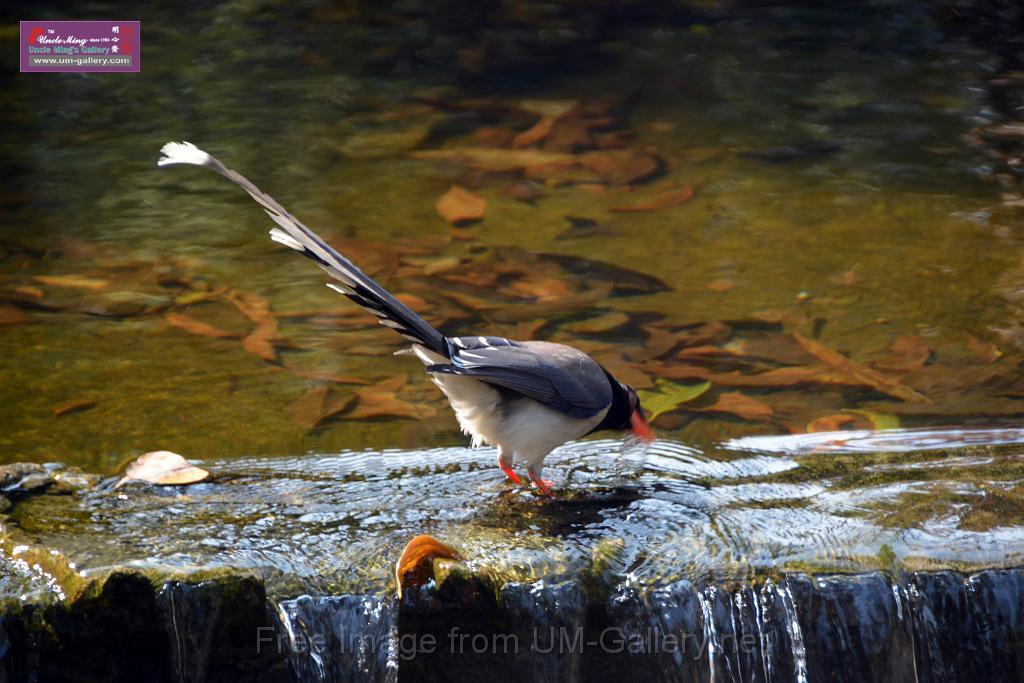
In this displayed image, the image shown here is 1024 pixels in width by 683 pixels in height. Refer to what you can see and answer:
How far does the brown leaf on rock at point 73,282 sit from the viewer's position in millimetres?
6207

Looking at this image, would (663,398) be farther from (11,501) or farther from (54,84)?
(54,84)

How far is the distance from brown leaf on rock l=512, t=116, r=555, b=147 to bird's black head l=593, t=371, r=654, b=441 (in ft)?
14.4

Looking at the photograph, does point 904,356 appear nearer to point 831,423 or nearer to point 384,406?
point 831,423

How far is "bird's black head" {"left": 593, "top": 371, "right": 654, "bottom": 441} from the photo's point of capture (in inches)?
168

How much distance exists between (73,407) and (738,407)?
2.97 meters

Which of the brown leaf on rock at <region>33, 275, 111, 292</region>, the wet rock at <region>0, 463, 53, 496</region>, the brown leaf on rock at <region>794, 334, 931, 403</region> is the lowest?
the brown leaf on rock at <region>33, 275, 111, 292</region>

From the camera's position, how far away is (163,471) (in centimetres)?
383

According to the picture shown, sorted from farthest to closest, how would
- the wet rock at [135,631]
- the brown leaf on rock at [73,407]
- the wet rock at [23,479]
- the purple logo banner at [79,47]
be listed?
the purple logo banner at [79,47] → the brown leaf on rock at [73,407] → the wet rock at [23,479] → the wet rock at [135,631]

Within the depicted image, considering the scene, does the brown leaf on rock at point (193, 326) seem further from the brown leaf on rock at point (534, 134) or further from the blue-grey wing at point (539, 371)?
the brown leaf on rock at point (534, 134)

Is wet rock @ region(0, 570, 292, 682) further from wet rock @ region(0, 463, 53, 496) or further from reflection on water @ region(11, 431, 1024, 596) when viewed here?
wet rock @ region(0, 463, 53, 496)

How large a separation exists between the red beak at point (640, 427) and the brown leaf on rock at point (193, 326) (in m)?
2.31

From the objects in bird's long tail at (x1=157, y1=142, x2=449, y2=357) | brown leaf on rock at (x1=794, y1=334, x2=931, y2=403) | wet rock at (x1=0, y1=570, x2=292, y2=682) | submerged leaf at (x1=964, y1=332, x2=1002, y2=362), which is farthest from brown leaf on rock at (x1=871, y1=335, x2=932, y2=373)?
wet rock at (x1=0, y1=570, x2=292, y2=682)

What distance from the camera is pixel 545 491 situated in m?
3.96

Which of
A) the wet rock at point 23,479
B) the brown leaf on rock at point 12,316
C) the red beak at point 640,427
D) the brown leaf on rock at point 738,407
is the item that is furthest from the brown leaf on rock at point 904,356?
the brown leaf on rock at point 12,316
